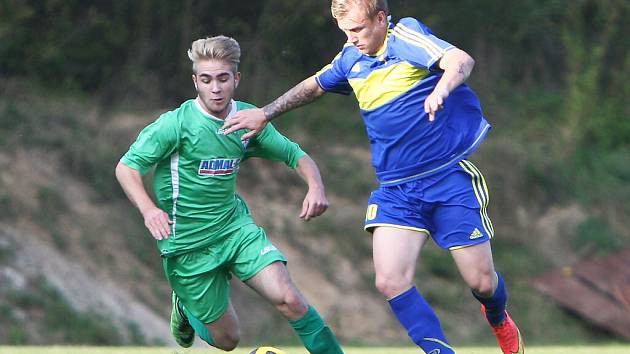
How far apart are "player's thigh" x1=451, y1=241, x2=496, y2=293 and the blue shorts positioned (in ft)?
0.11

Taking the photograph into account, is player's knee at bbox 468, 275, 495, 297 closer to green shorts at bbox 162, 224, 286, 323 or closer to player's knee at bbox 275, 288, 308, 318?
player's knee at bbox 275, 288, 308, 318

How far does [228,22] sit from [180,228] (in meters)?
11.5

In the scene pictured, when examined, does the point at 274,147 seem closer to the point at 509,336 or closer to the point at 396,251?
the point at 396,251

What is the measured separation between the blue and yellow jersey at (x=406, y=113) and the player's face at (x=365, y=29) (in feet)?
0.19

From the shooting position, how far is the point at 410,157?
6.21 metres

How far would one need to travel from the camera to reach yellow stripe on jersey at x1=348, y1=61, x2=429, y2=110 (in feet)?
20.2

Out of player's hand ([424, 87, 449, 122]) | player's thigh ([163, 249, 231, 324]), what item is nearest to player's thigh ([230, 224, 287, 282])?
player's thigh ([163, 249, 231, 324])

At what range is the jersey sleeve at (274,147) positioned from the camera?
669cm

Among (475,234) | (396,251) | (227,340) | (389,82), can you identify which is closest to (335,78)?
(389,82)

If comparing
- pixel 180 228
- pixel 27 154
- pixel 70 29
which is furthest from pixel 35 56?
pixel 180 228

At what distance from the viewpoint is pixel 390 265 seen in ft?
19.9

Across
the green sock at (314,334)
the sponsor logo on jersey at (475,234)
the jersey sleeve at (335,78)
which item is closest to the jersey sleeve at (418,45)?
the jersey sleeve at (335,78)

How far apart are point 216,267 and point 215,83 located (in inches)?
40.3

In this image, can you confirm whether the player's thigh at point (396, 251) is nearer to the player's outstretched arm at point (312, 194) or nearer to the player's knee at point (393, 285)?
the player's knee at point (393, 285)
